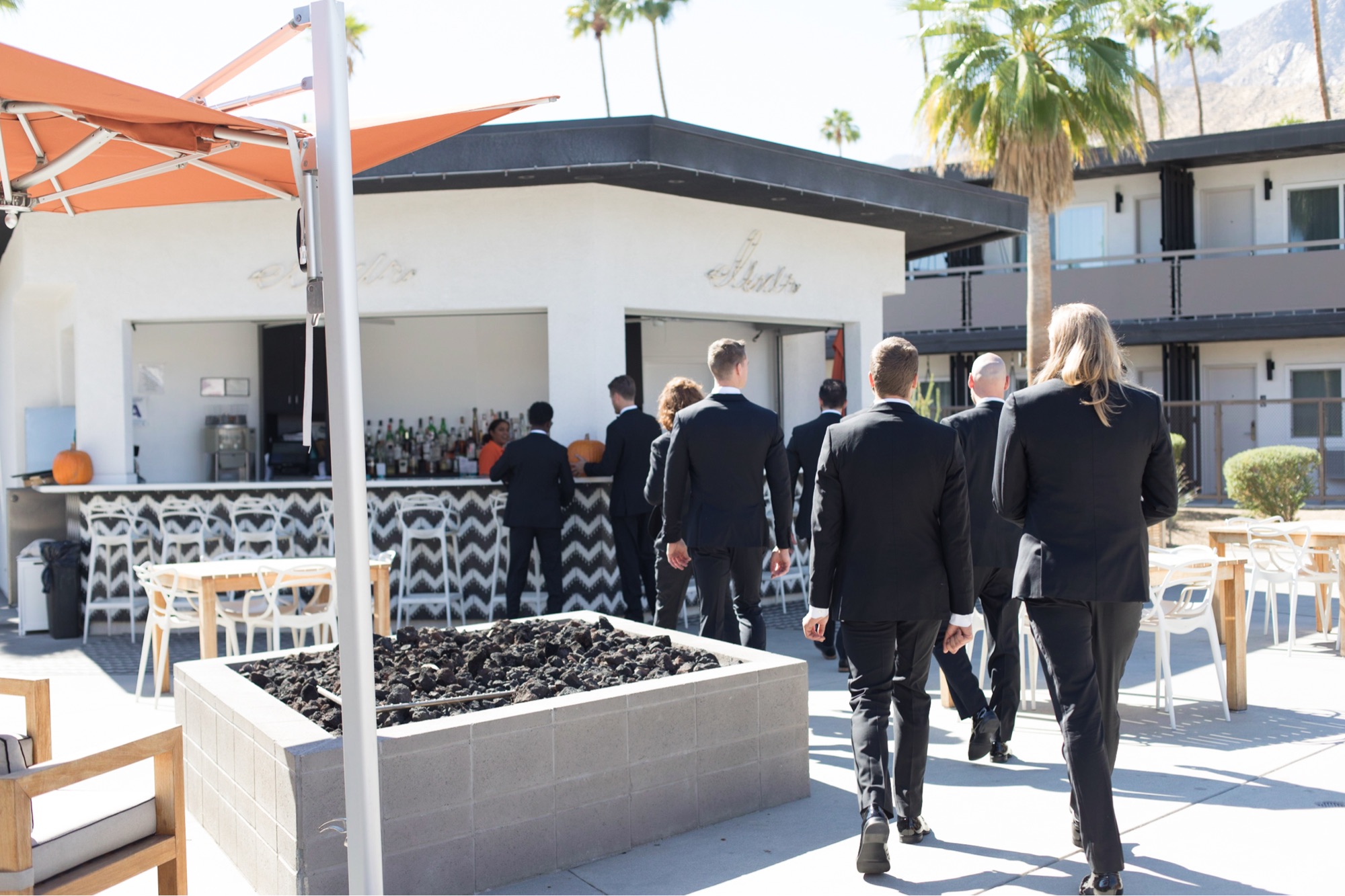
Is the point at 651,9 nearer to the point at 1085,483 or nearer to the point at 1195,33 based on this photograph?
the point at 1195,33

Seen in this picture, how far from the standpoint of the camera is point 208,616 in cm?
612

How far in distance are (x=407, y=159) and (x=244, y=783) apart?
5.73 metres

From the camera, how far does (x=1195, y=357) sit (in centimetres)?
2094

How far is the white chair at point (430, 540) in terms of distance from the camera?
8945mm

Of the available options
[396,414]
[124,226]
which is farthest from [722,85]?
[124,226]

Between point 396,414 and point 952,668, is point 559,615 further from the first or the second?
point 396,414

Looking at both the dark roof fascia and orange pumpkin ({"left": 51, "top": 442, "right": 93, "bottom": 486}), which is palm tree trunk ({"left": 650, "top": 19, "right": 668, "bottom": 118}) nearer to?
the dark roof fascia

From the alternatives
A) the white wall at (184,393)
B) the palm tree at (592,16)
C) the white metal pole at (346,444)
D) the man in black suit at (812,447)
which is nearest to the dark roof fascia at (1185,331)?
the white wall at (184,393)

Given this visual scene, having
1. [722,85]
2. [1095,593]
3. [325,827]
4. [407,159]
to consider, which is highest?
[722,85]

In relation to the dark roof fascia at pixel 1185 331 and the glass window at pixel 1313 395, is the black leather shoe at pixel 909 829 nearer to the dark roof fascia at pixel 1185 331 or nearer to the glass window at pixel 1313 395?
the dark roof fascia at pixel 1185 331

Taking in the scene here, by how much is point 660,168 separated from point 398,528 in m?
3.73

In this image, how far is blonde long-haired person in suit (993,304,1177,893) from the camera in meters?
3.51

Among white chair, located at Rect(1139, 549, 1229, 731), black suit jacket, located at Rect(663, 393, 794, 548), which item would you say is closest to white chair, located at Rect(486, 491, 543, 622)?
black suit jacket, located at Rect(663, 393, 794, 548)

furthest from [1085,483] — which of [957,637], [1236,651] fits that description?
[1236,651]
